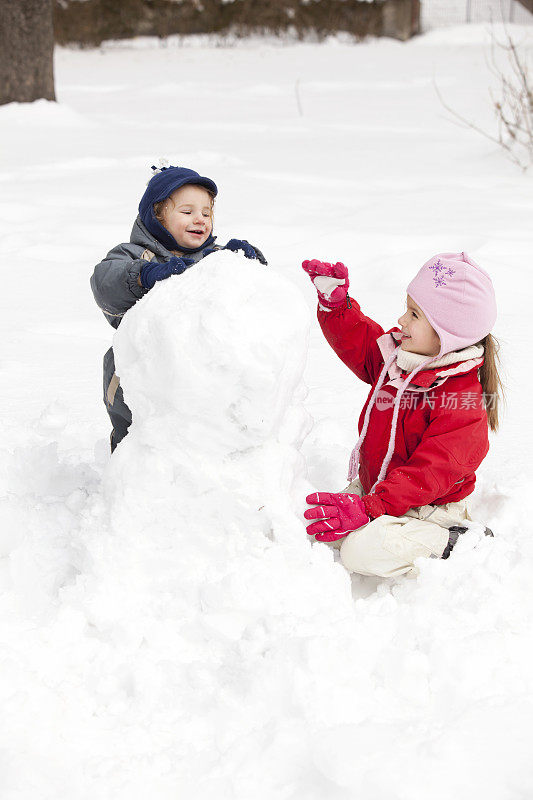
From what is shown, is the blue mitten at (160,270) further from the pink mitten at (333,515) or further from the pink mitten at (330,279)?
the pink mitten at (333,515)

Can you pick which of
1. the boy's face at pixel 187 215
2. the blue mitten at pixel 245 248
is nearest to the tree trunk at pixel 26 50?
the boy's face at pixel 187 215

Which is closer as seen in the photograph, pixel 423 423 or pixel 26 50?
pixel 423 423

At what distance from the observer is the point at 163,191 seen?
2.38 meters

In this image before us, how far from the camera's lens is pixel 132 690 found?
5.95 ft

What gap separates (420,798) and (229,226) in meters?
4.26

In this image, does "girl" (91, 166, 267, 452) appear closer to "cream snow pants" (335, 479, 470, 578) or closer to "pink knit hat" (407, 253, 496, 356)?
"pink knit hat" (407, 253, 496, 356)

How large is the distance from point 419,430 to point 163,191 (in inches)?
38.2

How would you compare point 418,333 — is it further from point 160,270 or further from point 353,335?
point 160,270

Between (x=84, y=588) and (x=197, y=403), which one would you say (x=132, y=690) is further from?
(x=197, y=403)

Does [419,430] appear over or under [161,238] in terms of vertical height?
under

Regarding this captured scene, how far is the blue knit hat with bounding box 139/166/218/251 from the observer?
2379 millimetres

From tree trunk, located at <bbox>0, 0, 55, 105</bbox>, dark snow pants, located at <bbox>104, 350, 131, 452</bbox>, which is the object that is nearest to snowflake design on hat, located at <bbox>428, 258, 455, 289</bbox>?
dark snow pants, located at <bbox>104, 350, 131, 452</bbox>

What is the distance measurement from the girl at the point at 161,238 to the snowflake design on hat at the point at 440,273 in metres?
0.48

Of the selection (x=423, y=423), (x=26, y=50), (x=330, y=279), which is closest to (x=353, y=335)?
(x=330, y=279)
